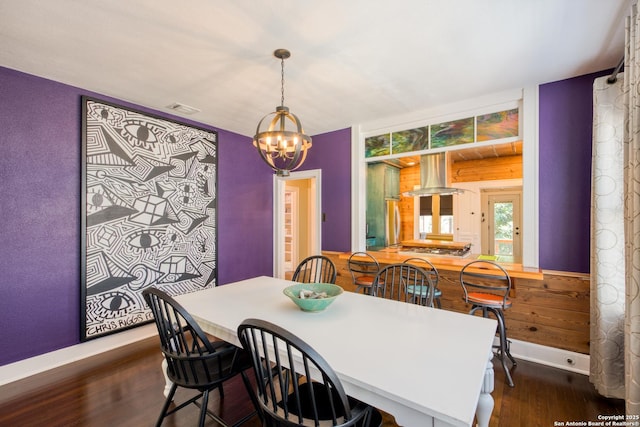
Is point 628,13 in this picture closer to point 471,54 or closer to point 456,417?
point 471,54

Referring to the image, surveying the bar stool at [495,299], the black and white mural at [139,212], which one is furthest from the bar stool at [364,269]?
the black and white mural at [139,212]

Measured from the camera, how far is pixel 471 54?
2.24m

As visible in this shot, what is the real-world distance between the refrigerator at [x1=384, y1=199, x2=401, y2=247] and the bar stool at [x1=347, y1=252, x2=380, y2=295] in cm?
201

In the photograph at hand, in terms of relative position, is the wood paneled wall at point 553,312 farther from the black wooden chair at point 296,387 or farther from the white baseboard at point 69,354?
the white baseboard at point 69,354

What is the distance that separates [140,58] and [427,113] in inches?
114

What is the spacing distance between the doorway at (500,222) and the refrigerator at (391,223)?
177 centimetres

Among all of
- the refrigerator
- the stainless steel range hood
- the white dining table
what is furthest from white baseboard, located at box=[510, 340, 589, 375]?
the refrigerator

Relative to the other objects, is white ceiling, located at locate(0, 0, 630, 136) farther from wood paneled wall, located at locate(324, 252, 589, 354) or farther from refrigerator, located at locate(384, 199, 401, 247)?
refrigerator, located at locate(384, 199, 401, 247)

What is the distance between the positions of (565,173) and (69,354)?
190 inches

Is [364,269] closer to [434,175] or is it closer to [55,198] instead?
[434,175]

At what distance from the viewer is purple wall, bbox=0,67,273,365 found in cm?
240

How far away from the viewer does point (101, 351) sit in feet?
9.55

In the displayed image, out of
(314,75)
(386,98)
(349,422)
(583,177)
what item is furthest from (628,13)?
(349,422)

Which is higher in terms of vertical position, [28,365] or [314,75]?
[314,75]
